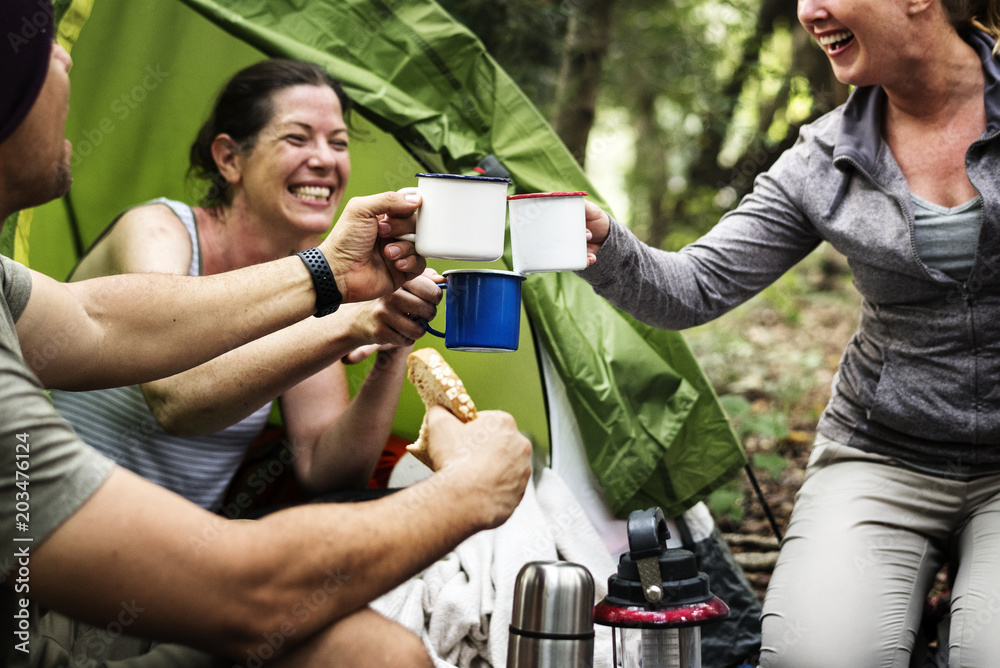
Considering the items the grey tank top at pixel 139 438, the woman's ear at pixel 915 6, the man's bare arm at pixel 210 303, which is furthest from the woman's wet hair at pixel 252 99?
the woman's ear at pixel 915 6

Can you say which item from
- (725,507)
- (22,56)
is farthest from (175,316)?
(725,507)

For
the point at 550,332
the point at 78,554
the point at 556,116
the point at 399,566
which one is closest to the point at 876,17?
the point at 550,332

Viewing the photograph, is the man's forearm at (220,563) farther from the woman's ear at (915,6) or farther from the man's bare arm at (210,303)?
the woman's ear at (915,6)

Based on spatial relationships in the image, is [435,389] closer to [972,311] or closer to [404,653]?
[404,653]

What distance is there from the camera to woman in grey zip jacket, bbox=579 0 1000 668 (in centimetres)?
187

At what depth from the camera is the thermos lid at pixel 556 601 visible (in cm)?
138

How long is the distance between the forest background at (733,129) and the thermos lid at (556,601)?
4.79 ft

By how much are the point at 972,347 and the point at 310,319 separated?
1472mm

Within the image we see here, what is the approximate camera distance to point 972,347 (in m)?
1.95

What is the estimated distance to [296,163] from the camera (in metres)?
2.46

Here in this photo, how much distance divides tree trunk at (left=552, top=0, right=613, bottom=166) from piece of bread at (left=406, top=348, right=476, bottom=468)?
275 cm

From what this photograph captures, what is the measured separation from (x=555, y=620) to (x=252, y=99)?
1784mm

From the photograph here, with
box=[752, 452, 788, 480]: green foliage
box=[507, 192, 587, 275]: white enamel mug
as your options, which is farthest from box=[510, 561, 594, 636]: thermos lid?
box=[752, 452, 788, 480]: green foliage

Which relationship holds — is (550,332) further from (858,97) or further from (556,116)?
(556,116)
